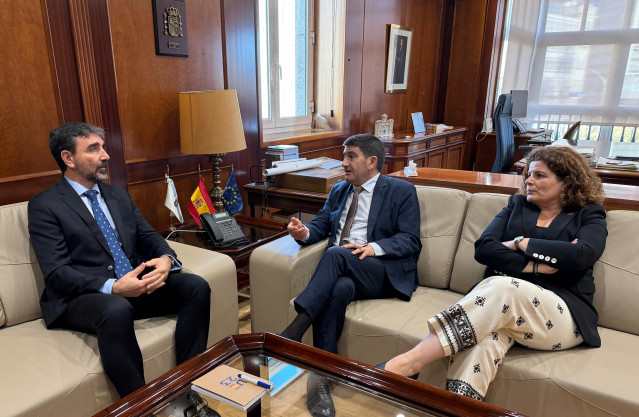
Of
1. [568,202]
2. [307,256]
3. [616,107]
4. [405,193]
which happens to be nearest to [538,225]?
[568,202]

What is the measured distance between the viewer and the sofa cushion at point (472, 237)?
1.96 meters

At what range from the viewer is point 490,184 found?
7.52ft

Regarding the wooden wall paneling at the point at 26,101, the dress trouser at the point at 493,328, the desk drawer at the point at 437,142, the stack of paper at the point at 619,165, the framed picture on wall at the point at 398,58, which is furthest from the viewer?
the desk drawer at the point at 437,142

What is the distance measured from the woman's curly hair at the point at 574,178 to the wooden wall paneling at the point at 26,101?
2205mm

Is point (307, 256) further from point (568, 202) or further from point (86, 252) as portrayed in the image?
point (568, 202)

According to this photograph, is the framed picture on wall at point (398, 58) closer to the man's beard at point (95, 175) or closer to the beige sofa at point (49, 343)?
the beige sofa at point (49, 343)

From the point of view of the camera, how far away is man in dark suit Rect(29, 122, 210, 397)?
1.51 metres

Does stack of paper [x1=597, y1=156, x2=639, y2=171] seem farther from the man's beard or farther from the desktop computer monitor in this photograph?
the man's beard

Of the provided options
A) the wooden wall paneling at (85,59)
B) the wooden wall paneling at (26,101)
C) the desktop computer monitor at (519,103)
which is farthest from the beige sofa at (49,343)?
the desktop computer monitor at (519,103)

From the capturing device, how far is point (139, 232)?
76.9 inches

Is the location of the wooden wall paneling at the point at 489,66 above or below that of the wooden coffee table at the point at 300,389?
above

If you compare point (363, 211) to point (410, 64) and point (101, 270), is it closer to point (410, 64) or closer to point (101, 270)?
point (101, 270)

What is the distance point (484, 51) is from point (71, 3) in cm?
500

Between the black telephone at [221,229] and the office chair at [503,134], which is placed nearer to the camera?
the black telephone at [221,229]
